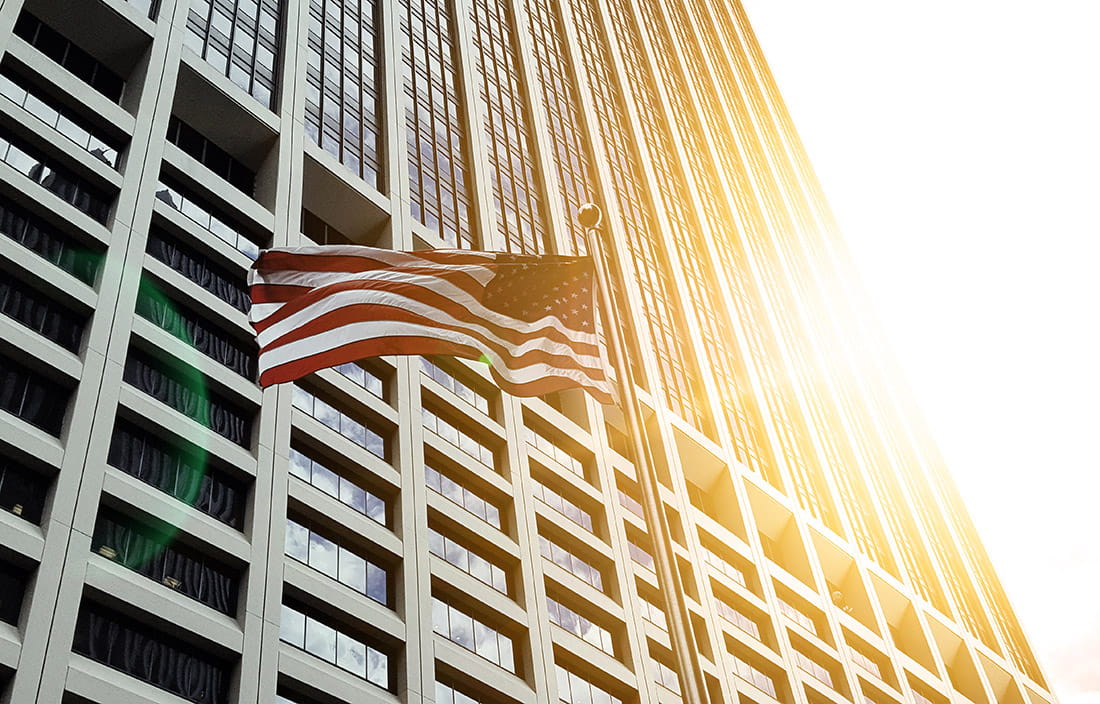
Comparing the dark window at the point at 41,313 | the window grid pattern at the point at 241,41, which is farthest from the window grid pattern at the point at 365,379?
the window grid pattern at the point at 241,41

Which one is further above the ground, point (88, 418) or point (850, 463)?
point (850, 463)

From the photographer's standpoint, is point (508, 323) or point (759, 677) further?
point (759, 677)

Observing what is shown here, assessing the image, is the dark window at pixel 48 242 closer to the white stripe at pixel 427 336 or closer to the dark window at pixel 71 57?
the dark window at pixel 71 57

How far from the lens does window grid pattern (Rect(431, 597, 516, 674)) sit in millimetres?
34125

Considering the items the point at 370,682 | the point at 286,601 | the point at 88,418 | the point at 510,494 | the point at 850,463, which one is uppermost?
the point at 850,463

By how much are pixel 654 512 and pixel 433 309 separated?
5485 mm

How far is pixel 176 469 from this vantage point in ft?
100.0

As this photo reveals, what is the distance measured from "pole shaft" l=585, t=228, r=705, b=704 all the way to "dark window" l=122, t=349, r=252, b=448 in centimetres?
→ 1769

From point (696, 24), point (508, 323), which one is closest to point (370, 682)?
point (508, 323)

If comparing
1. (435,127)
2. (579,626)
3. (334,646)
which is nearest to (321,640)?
(334,646)

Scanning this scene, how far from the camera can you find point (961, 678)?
70.9m

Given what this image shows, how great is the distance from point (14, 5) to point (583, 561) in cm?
2736

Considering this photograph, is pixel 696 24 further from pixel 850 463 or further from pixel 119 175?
pixel 119 175

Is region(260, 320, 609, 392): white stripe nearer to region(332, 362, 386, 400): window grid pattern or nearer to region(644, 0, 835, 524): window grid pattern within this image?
region(332, 362, 386, 400): window grid pattern
